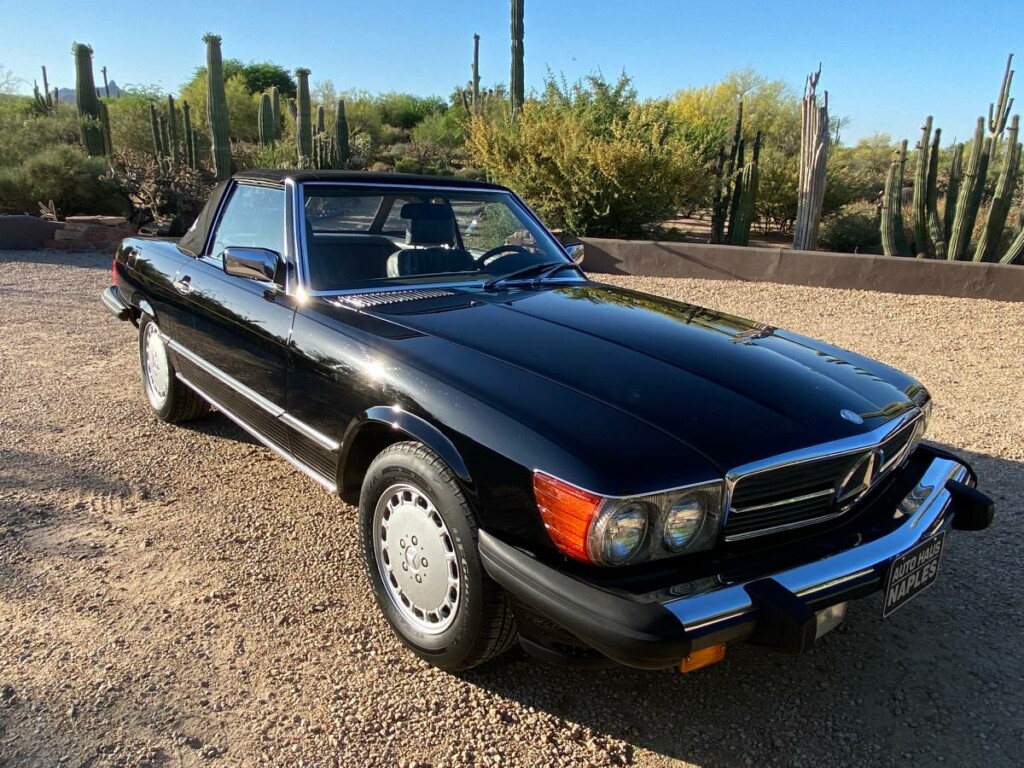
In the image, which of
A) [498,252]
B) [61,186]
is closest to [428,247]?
[498,252]

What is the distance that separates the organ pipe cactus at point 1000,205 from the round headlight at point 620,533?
32.0ft

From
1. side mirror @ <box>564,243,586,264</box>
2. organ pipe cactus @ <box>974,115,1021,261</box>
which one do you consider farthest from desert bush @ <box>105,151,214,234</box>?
organ pipe cactus @ <box>974,115,1021,261</box>

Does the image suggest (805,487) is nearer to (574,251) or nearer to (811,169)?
(574,251)

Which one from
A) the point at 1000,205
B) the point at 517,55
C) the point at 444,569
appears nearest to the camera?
the point at 444,569

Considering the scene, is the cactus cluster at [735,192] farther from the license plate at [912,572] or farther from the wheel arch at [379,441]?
the wheel arch at [379,441]

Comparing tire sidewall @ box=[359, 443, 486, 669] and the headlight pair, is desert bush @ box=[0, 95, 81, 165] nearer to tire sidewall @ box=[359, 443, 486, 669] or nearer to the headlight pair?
tire sidewall @ box=[359, 443, 486, 669]

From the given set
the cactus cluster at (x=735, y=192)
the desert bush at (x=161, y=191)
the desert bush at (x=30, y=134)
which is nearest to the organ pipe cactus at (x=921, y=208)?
the cactus cluster at (x=735, y=192)

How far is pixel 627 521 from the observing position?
75.5 inches

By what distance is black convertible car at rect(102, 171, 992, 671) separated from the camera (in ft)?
6.31

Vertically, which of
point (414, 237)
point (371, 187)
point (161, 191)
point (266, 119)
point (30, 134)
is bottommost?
point (414, 237)

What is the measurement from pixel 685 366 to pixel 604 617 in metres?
1.03

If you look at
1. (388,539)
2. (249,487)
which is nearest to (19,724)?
(388,539)

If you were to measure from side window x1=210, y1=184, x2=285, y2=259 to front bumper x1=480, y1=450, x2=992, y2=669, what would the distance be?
211 cm

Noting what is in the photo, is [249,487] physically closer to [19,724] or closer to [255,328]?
[255,328]
